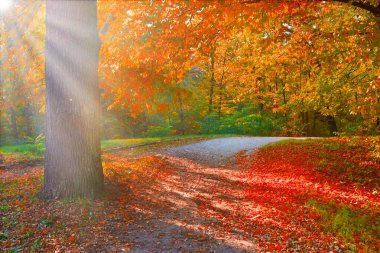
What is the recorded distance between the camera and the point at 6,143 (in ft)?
75.9

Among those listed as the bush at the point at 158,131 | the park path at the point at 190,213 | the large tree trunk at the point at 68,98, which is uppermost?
the large tree trunk at the point at 68,98

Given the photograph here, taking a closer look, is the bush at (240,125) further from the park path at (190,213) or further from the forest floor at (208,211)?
the forest floor at (208,211)

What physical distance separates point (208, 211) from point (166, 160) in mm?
6658

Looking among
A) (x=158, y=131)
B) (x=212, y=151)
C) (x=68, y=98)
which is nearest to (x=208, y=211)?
(x=68, y=98)

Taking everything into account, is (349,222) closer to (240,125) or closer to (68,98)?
(68,98)

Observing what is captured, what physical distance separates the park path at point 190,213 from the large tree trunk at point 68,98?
1.56m

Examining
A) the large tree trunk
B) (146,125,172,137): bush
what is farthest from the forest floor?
(146,125,172,137): bush

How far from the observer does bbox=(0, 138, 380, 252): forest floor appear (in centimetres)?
498

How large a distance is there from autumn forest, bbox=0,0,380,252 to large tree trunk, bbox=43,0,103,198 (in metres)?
0.02

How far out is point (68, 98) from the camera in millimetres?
6445

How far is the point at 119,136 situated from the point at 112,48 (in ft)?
69.1

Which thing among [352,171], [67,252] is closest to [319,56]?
[352,171]

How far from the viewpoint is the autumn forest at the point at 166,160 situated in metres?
5.36

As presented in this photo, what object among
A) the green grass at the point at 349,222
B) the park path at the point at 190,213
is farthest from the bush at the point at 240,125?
the green grass at the point at 349,222
